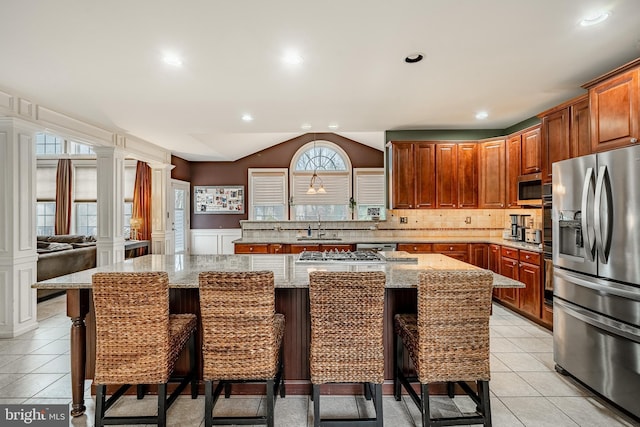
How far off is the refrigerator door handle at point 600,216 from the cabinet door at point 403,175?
111 inches

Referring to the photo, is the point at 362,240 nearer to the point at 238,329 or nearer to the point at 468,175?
the point at 468,175

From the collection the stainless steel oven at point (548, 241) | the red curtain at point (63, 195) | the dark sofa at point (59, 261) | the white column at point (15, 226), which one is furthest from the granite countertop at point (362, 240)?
the red curtain at point (63, 195)

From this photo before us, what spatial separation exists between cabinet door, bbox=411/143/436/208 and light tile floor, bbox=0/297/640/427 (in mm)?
2393

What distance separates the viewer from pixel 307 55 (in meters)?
2.72

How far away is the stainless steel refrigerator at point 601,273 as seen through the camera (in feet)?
6.92

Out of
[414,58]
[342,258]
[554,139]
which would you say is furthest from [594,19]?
[342,258]

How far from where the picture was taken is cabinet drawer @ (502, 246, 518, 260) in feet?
13.6

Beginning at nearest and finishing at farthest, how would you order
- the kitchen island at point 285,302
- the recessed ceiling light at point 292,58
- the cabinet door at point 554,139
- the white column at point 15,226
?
the kitchen island at point 285,302
the recessed ceiling light at point 292,58
the cabinet door at point 554,139
the white column at point 15,226

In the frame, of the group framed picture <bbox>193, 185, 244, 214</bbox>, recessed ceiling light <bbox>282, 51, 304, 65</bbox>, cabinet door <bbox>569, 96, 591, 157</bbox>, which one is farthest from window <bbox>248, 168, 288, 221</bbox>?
cabinet door <bbox>569, 96, 591, 157</bbox>

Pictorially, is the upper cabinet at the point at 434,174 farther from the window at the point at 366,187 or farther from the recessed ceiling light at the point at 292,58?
the window at the point at 366,187

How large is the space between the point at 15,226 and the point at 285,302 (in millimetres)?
3263

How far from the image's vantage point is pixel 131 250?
21.6 feet

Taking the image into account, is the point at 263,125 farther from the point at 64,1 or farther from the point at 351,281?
the point at 351,281

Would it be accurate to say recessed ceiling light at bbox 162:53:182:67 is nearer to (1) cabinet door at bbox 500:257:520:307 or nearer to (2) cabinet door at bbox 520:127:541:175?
(2) cabinet door at bbox 520:127:541:175
